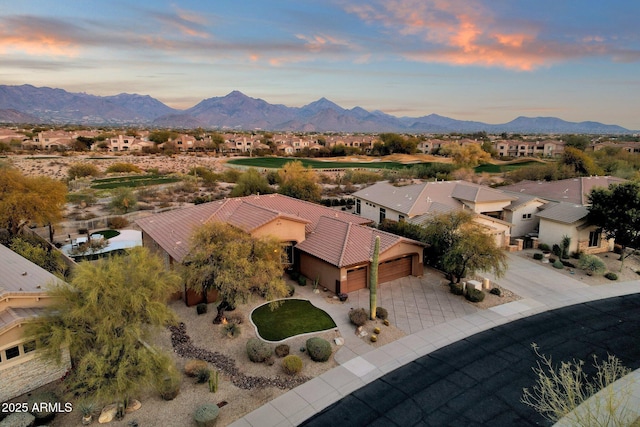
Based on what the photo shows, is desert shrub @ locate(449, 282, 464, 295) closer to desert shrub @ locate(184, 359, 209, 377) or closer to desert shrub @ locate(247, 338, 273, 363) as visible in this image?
desert shrub @ locate(247, 338, 273, 363)

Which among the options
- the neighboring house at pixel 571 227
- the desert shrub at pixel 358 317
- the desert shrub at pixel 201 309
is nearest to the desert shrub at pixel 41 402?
the desert shrub at pixel 201 309

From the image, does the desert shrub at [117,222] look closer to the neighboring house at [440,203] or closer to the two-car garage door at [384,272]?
the neighboring house at [440,203]

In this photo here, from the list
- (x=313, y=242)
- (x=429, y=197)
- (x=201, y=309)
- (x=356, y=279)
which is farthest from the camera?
(x=429, y=197)

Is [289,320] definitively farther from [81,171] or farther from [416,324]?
[81,171]

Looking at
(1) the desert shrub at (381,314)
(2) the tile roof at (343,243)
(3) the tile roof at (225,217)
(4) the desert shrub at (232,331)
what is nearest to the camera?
(4) the desert shrub at (232,331)

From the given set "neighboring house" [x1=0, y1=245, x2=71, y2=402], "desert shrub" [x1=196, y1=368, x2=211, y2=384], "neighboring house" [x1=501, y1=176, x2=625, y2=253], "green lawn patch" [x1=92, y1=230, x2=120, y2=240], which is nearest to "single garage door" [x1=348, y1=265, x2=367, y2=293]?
"desert shrub" [x1=196, y1=368, x2=211, y2=384]

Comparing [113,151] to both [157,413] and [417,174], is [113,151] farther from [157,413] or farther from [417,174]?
[157,413]

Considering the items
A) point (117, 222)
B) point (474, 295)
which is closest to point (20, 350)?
point (474, 295)
